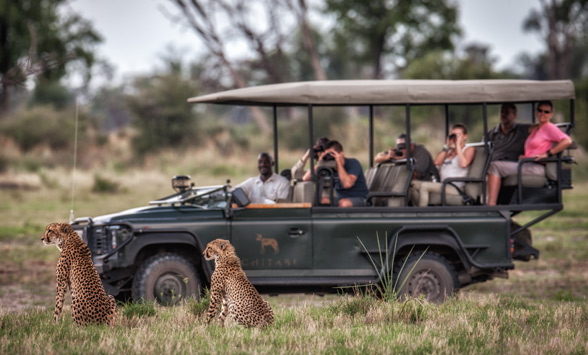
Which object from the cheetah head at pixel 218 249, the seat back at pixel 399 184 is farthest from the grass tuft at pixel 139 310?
the seat back at pixel 399 184

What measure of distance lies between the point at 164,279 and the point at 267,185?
65.7 inches

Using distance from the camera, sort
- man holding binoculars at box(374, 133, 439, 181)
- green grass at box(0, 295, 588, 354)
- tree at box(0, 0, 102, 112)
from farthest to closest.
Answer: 1. tree at box(0, 0, 102, 112)
2. man holding binoculars at box(374, 133, 439, 181)
3. green grass at box(0, 295, 588, 354)

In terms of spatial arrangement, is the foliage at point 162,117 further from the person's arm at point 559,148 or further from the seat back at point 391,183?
the person's arm at point 559,148

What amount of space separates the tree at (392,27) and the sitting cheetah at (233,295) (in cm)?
3141

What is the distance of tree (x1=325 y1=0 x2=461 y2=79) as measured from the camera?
36.9 m

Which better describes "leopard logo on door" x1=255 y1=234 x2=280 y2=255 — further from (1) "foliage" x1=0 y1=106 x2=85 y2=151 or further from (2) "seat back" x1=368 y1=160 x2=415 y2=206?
(1) "foliage" x1=0 y1=106 x2=85 y2=151

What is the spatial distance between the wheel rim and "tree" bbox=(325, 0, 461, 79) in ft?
99.1

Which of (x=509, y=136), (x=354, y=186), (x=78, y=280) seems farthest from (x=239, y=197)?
(x=509, y=136)

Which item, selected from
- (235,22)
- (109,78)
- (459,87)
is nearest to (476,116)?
Result: (235,22)

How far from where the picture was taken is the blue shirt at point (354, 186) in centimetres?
855

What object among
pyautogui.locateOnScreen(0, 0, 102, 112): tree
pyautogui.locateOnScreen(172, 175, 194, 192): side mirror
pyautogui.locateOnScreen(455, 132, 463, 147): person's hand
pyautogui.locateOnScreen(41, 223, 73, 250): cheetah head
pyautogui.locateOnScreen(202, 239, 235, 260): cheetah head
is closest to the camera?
pyautogui.locateOnScreen(41, 223, 73, 250): cheetah head

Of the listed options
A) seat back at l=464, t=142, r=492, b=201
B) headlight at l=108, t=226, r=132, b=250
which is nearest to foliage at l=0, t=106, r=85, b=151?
headlight at l=108, t=226, r=132, b=250

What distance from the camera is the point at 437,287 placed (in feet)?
26.9

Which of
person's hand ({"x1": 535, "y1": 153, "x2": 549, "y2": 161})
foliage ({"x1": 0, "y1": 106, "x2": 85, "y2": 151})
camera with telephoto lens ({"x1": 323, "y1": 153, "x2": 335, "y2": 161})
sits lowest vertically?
person's hand ({"x1": 535, "y1": 153, "x2": 549, "y2": 161})
